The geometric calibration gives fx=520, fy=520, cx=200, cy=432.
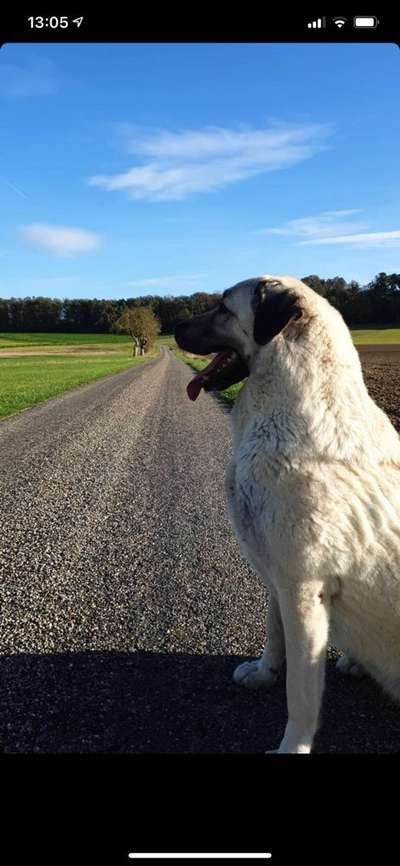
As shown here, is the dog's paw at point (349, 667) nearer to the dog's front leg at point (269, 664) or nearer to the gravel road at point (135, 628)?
the gravel road at point (135, 628)

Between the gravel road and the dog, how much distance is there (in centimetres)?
52

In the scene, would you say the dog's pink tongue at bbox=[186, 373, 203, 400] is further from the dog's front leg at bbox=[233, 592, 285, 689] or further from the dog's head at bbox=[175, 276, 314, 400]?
the dog's front leg at bbox=[233, 592, 285, 689]

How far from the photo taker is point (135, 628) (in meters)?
3.94

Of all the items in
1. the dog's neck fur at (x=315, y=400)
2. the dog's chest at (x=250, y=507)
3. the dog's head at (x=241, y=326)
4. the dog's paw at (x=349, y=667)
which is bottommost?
the dog's paw at (x=349, y=667)

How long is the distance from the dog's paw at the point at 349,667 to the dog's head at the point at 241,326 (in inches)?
77.7

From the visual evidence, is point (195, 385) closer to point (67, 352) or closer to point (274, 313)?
point (274, 313)

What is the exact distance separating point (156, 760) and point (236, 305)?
7.01 feet

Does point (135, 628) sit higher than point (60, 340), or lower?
lower

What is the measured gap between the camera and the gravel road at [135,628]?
2838mm
